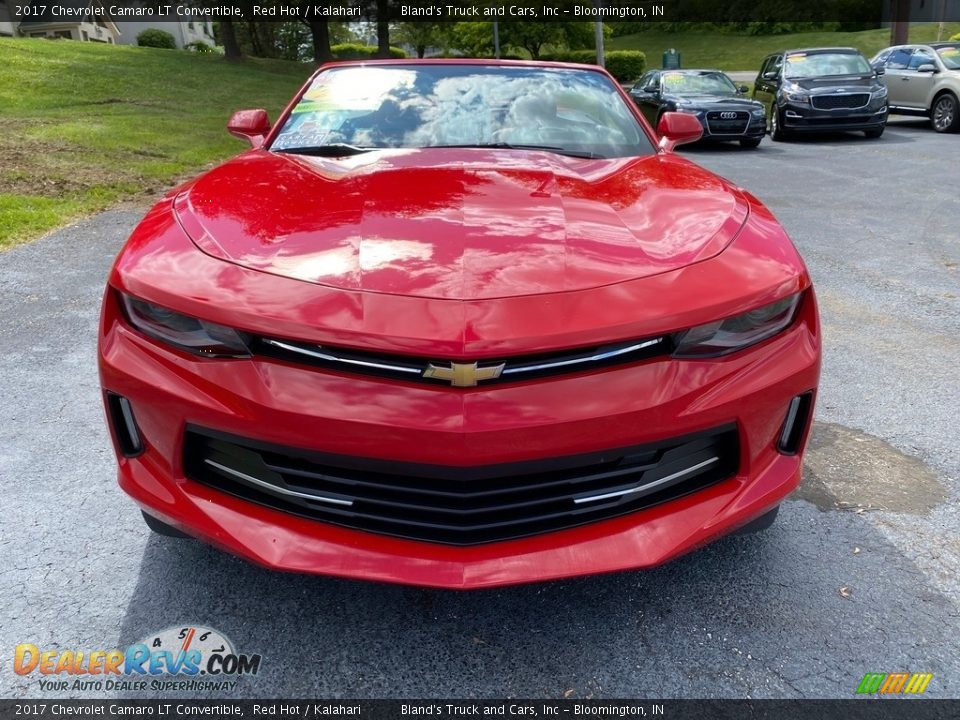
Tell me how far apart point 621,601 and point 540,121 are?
6.33 feet

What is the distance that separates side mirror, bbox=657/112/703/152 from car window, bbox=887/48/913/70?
13305 millimetres

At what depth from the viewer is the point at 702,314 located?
1.67 metres

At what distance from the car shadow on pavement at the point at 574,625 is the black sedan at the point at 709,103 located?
31.2 feet

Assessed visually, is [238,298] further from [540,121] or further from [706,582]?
[540,121]

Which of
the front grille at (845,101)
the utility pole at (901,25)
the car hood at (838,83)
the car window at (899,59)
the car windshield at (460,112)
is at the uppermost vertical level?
the utility pole at (901,25)

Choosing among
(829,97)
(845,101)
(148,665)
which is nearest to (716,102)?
(829,97)

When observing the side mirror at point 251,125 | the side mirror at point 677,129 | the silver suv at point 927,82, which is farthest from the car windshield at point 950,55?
the side mirror at point 251,125

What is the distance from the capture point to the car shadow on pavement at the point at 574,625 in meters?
1.74

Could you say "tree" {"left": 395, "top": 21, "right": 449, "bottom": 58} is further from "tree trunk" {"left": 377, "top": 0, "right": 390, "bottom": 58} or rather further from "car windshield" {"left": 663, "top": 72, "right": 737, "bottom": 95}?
"car windshield" {"left": 663, "top": 72, "right": 737, "bottom": 95}

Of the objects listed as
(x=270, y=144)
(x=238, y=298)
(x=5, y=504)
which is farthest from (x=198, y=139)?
(x=238, y=298)

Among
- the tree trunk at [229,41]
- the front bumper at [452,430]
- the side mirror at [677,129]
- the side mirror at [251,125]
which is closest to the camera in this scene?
the front bumper at [452,430]

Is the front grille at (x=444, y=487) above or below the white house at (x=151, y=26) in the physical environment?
below

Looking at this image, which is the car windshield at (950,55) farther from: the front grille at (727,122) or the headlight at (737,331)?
the headlight at (737,331)

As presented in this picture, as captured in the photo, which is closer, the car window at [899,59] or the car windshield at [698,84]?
the car windshield at [698,84]
